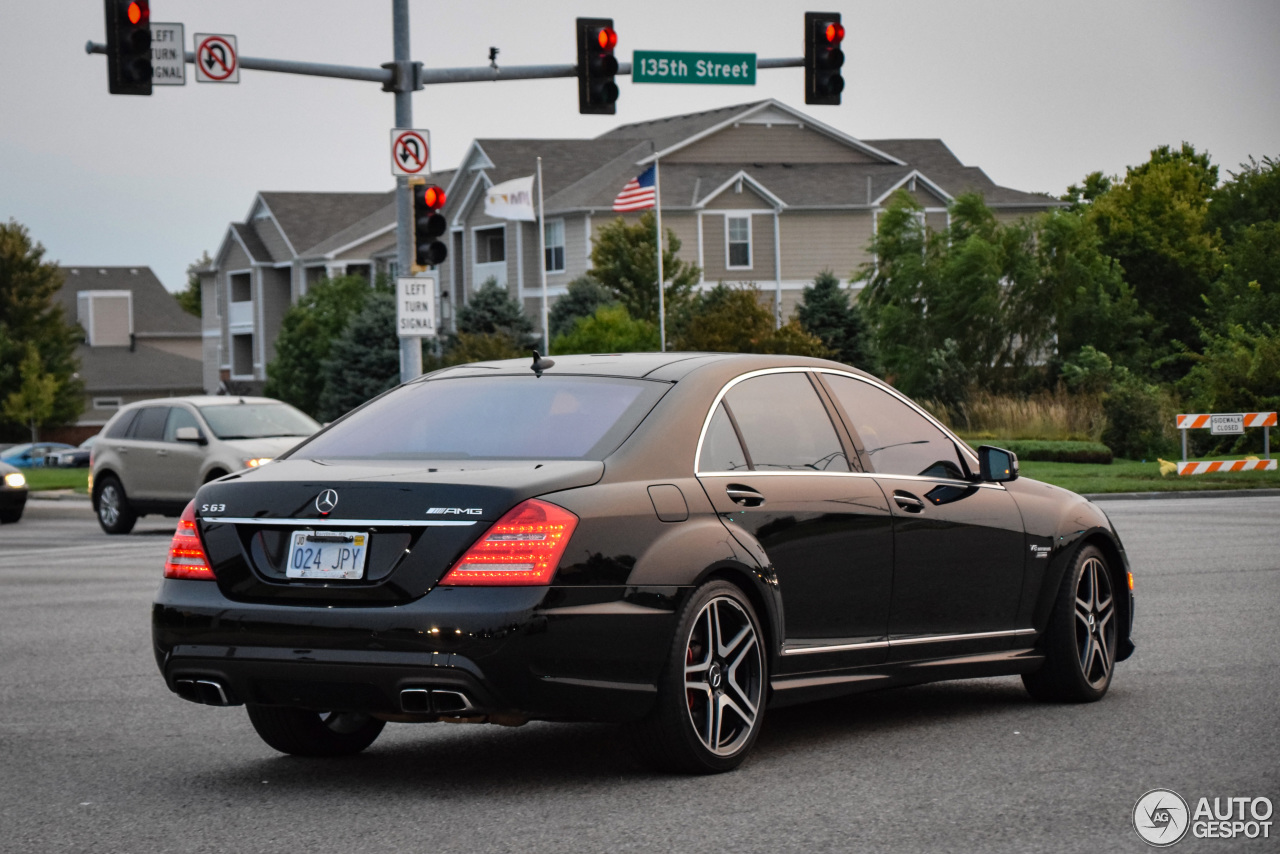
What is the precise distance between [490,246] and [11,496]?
37.7 m

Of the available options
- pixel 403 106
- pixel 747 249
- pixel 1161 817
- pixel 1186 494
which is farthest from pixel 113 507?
pixel 747 249

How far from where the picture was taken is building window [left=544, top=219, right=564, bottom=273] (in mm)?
59438

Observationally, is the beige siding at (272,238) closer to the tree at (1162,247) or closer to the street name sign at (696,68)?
the tree at (1162,247)

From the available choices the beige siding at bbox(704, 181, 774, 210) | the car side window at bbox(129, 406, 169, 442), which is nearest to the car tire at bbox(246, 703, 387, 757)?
the car side window at bbox(129, 406, 169, 442)

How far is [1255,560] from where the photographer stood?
620 inches

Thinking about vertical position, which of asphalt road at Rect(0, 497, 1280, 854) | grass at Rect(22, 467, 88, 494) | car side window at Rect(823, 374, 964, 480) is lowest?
grass at Rect(22, 467, 88, 494)

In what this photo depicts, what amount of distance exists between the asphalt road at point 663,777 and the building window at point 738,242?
4874 centimetres

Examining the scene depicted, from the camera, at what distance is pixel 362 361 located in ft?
175

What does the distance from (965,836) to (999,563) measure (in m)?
2.61

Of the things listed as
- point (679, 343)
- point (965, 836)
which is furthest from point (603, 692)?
point (679, 343)

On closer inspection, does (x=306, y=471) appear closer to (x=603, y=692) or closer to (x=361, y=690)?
(x=361, y=690)

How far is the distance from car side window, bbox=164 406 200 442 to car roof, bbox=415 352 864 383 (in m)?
16.0

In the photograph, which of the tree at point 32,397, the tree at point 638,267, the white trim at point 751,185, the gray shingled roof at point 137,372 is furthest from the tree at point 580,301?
the gray shingled roof at point 137,372

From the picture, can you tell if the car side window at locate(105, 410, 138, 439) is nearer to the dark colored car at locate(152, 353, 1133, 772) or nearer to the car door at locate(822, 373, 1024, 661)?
the dark colored car at locate(152, 353, 1133, 772)
